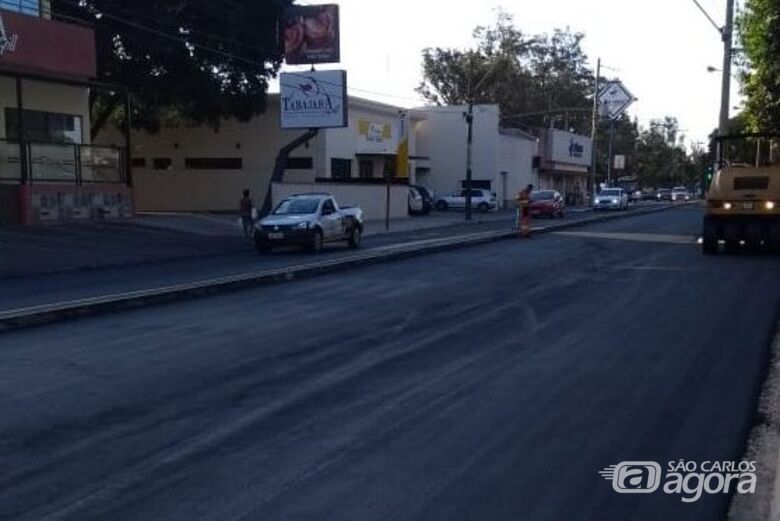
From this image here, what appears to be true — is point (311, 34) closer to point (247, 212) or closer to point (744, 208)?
point (247, 212)

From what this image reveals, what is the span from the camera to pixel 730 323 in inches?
479

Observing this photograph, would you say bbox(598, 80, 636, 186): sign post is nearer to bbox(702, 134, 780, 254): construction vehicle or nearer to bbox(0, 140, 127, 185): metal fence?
bbox(0, 140, 127, 185): metal fence

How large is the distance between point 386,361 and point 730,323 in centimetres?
503

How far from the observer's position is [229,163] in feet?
157

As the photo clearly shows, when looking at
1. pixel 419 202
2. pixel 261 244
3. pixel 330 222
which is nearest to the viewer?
pixel 261 244

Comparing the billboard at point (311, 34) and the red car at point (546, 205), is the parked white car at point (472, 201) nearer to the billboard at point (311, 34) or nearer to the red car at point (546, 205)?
the red car at point (546, 205)

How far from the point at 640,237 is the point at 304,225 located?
1201cm

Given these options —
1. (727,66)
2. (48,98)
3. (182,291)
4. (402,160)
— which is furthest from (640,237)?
(402,160)

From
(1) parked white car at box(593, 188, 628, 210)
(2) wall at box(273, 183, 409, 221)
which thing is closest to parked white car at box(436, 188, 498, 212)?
(1) parked white car at box(593, 188, 628, 210)

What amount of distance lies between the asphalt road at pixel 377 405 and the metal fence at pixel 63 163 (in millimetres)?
16993

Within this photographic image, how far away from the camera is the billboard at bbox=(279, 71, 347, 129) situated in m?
41.0

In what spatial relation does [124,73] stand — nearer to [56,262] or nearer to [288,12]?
[288,12]

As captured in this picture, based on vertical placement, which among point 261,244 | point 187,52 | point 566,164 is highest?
point 187,52

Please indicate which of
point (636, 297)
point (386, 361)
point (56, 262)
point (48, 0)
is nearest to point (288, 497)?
point (386, 361)
